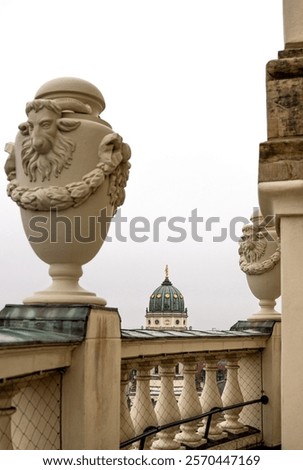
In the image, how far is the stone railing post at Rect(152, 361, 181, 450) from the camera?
6074 mm

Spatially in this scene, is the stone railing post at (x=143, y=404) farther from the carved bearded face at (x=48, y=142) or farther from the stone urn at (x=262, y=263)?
the stone urn at (x=262, y=263)

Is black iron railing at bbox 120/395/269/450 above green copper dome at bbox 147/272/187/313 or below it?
below

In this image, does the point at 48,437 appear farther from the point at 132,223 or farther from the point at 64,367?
the point at 132,223

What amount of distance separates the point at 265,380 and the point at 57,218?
184 inches

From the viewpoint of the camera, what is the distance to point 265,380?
810 cm

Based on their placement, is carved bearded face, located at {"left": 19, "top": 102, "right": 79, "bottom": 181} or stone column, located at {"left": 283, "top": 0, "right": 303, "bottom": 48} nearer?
stone column, located at {"left": 283, "top": 0, "right": 303, "bottom": 48}

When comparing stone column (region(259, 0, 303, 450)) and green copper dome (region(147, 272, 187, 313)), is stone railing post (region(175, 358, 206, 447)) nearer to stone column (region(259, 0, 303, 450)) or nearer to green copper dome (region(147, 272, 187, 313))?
stone column (region(259, 0, 303, 450))

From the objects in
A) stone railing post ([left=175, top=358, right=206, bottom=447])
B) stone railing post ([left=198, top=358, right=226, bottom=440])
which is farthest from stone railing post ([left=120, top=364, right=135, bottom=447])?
stone railing post ([left=198, top=358, right=226, bottom=440])

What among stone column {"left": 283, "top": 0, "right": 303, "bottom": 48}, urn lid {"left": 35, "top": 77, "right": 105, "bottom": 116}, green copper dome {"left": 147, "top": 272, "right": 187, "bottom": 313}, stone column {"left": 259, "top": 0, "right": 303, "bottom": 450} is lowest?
stone column {"left": 259, "top": 0, "right": 303, "bottom": 450}

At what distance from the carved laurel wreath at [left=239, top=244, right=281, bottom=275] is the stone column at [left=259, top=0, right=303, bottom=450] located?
4.08 metres

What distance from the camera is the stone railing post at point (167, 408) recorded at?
6074 mm

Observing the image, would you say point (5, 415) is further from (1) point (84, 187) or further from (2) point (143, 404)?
(2) point (143, 404)
